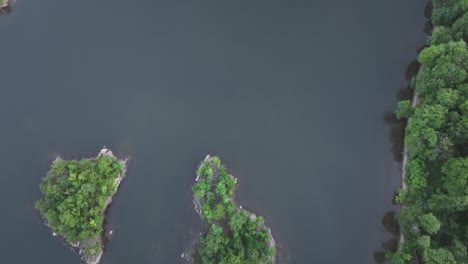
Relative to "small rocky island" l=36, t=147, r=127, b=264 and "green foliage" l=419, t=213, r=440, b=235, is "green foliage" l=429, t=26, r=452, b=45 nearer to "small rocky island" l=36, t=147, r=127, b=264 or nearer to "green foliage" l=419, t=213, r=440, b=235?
"green foliage" l=419, t=213, r=440, b=235

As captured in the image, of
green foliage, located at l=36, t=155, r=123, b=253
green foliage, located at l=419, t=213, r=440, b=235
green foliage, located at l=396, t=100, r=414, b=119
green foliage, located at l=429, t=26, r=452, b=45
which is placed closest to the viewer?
green foliage, located at l=419, t=213, r=440, b=235

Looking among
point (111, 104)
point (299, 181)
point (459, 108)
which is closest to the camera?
point (459, 108)

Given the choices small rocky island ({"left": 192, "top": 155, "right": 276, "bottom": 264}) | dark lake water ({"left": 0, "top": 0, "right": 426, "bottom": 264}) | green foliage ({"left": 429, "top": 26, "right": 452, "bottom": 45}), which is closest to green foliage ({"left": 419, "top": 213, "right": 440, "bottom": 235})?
dark lake water ({"left": 0, "top": 0, "right": 426, "bottom": 264})

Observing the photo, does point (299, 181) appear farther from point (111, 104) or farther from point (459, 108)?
point (111, 104)

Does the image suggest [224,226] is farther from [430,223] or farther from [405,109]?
[405,109]

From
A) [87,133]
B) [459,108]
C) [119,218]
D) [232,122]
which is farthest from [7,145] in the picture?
[459,108]

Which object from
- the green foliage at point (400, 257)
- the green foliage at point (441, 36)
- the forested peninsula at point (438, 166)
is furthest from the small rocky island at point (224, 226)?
the green foliage at point (441, 36)
